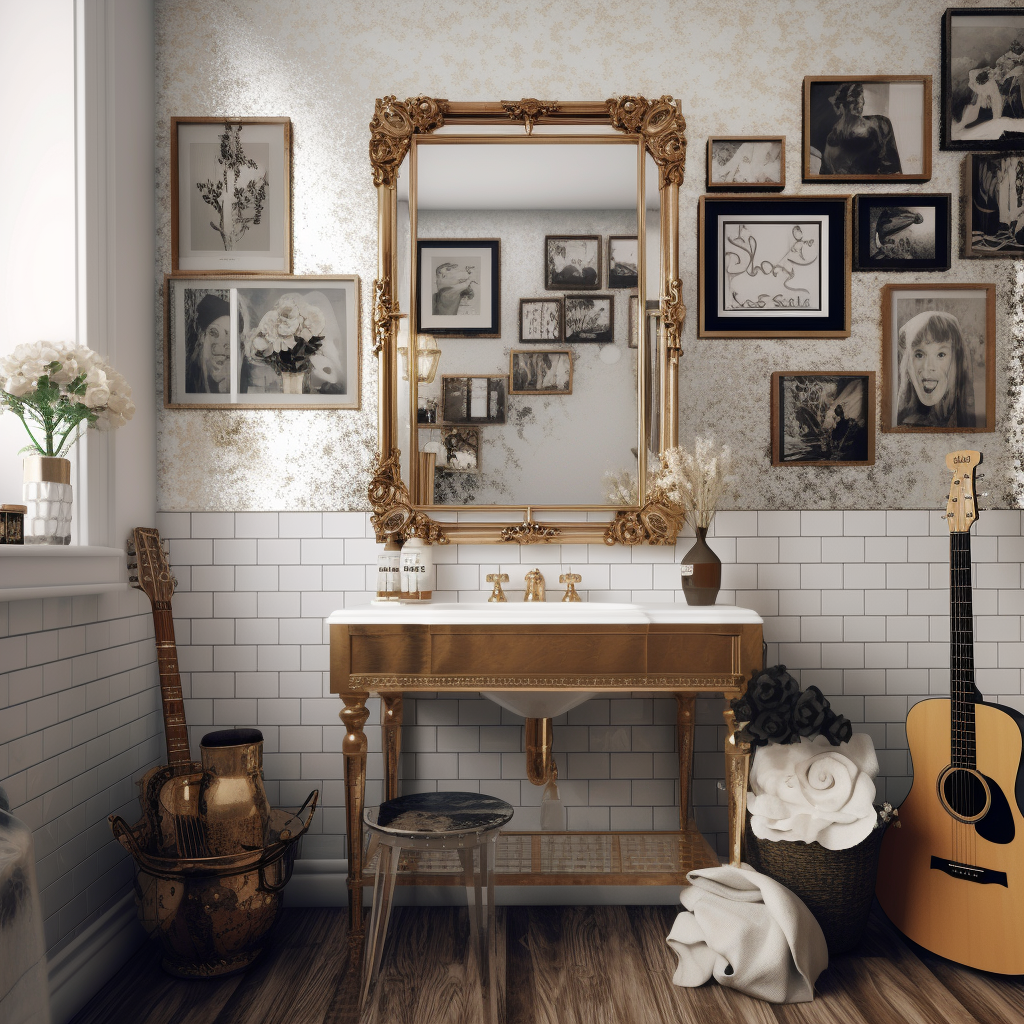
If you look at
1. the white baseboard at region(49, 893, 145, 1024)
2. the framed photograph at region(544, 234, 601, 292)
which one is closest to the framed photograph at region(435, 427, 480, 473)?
the framed photograph at region(544, 234, 601, 292)

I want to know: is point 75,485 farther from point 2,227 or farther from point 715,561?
point 715,561

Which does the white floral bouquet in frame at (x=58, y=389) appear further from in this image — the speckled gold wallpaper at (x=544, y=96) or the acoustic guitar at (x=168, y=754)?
the speckled gold wallpaper at (x=544, y=96)

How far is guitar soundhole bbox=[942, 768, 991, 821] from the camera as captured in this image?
2.00 metres

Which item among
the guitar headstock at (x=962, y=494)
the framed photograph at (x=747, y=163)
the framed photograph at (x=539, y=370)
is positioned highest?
the framed photograph at (x=747, y=163)

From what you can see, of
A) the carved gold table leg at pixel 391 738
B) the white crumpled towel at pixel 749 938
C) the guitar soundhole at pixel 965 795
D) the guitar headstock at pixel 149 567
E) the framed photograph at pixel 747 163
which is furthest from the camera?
the framed photograph at pixel 747 163

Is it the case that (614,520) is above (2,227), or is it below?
below

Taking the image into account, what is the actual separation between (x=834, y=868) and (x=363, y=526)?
175 centimetres

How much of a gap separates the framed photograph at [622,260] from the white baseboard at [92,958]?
95.3 inches

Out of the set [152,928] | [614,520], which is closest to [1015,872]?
[614,520]

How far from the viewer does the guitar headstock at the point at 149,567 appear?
2246 millimetres

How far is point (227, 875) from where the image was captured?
1.95 m

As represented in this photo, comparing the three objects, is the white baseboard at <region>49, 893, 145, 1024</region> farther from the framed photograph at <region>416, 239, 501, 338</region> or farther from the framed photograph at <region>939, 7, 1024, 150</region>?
the framed photograph at <region>939, 7, 1024, 150</region>

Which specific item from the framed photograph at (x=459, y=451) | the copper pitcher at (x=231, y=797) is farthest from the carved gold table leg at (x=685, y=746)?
the copper pitcher at (x=231, y=797)

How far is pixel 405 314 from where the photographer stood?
2.49 meters
